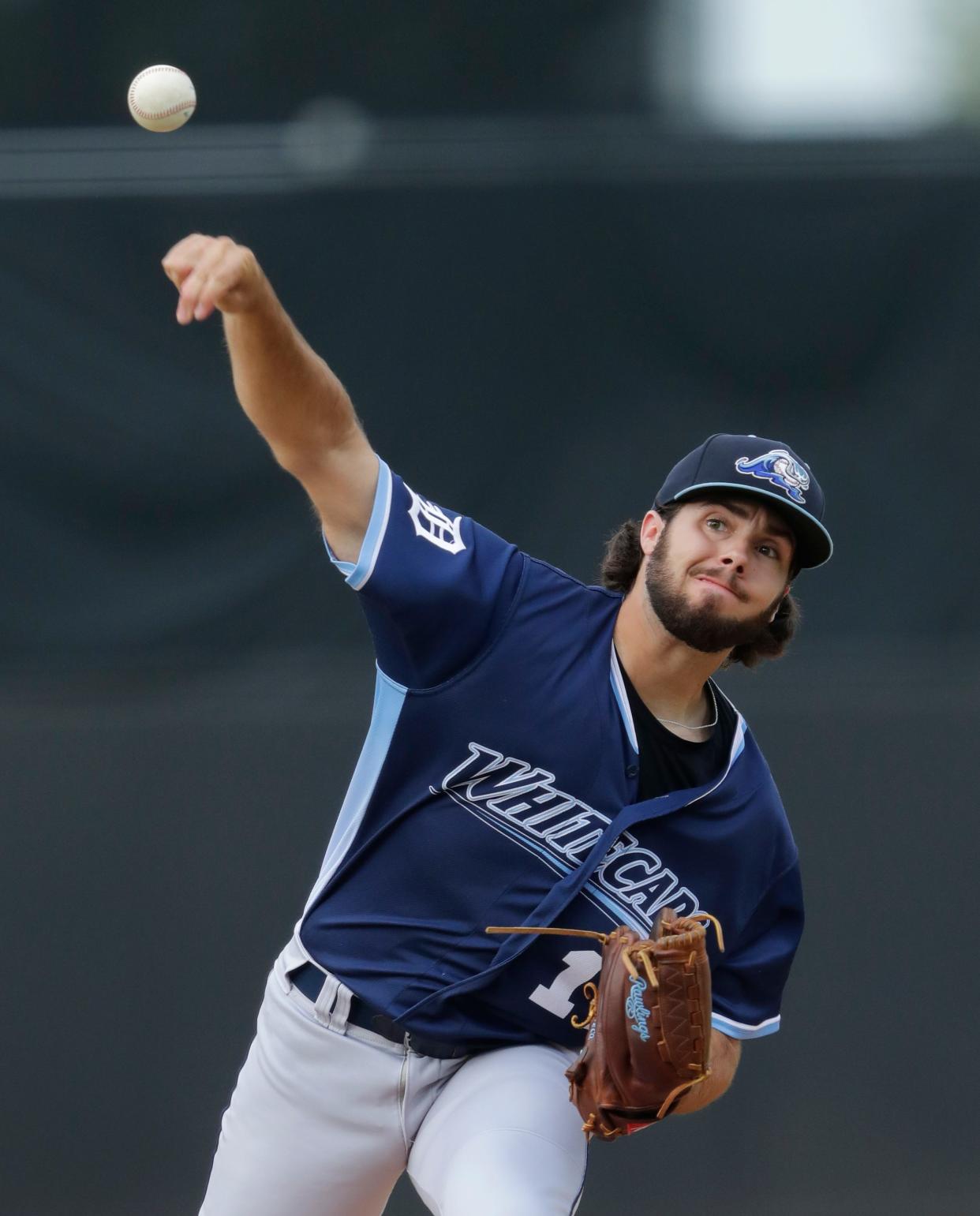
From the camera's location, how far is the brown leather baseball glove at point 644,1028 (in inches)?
89.7

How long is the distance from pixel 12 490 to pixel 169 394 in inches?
18.2

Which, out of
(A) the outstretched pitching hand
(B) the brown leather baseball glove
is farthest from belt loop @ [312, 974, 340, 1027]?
(A) the outstretched pitching hand

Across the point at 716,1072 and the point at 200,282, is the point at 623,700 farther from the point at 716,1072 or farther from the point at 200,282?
the point at 200,282

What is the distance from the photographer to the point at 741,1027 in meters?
2.67

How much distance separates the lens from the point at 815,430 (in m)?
4.11

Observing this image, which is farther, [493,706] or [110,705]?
[110,705]

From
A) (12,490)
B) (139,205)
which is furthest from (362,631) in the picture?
(139,205)

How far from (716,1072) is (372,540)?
3.52ft

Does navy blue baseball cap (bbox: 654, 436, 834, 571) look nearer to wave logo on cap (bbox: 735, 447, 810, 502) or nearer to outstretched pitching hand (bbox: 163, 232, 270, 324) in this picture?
wave logo on cap (bbox: 735, 447, 810, 502)

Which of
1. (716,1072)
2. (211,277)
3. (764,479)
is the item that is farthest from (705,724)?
(211,277)

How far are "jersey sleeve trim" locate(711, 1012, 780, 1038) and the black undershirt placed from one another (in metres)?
0.43

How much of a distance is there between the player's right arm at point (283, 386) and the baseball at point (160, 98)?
28.1 inches

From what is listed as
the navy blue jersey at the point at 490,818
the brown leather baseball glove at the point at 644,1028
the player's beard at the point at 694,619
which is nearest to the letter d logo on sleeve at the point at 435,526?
the navy blue jersey at the point at 490,818

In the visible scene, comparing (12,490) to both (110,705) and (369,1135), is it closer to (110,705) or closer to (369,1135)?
(110,705)
